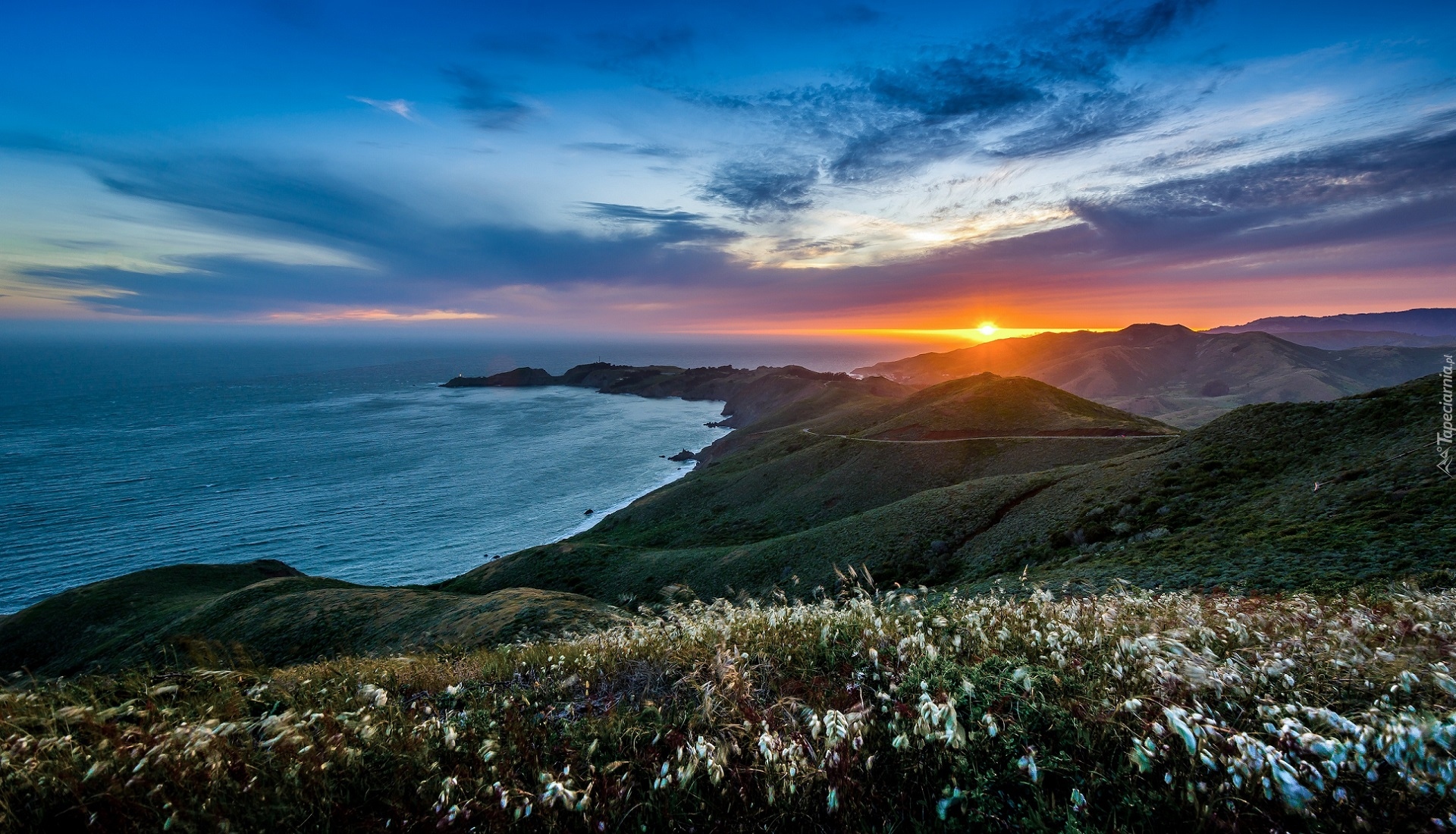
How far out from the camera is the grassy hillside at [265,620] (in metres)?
25.9

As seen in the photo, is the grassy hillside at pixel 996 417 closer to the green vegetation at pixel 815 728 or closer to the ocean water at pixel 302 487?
the ocean water at pixel 302 487

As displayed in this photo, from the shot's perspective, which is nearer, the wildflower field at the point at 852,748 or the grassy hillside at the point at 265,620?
the wildflower field at the point at 852,748

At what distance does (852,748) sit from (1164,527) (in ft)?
112

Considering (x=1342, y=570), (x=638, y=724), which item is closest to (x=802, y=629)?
(x=638, y=724)

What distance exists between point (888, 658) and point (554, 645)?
6484 millimetres

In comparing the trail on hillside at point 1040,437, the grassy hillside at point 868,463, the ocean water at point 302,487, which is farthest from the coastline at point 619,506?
the trail on hillside at point 1040,437

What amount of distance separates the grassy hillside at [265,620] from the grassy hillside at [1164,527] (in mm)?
11349

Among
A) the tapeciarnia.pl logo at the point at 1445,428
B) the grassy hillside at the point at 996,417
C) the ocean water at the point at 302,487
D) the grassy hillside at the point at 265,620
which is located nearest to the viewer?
the tapeciarnia.pl logo at the point at 1445,428

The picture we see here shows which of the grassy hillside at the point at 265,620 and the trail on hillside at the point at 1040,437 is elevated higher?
the trail on hillside at the point at 1040,437

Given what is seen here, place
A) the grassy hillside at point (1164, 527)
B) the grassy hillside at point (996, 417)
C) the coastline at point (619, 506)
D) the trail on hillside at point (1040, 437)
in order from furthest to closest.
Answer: the coastline at point (619, 506), the grassy hillside at point (996, 417), the trail on hillside at point (1040, 437), the grassy hillside at point (1164, 527)

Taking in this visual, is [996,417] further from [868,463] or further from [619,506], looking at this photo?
[619,506]

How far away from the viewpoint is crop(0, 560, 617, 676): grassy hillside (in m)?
25.9

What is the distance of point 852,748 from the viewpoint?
374 cm

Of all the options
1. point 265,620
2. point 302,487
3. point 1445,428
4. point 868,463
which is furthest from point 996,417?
point 302,487
